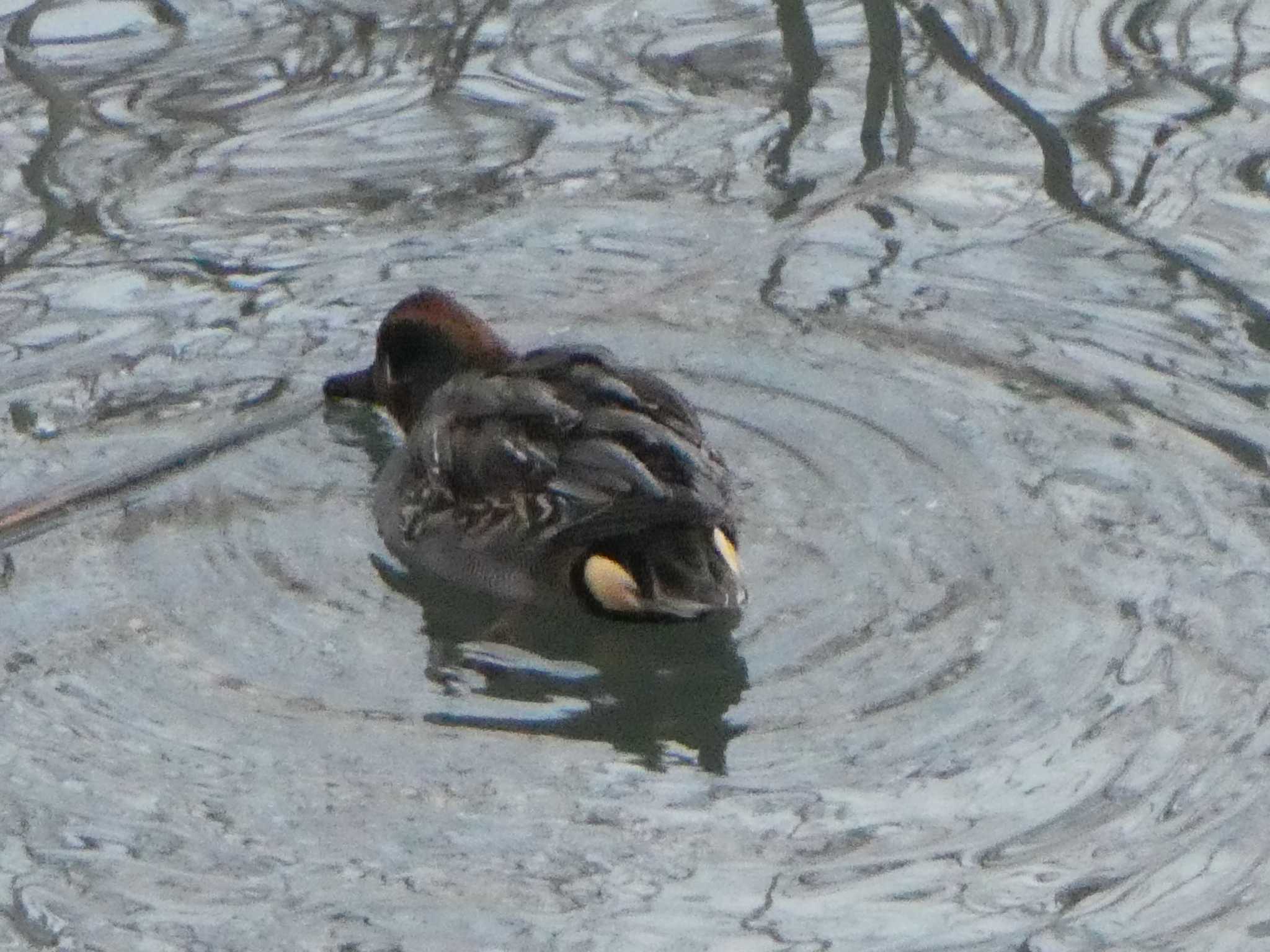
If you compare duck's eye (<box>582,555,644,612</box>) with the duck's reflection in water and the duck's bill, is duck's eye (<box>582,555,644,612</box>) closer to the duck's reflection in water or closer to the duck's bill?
the duck's reflection in water

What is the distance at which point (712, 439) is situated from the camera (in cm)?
822

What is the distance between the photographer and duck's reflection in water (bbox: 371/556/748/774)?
668cm

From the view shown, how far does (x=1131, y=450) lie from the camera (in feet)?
26.1

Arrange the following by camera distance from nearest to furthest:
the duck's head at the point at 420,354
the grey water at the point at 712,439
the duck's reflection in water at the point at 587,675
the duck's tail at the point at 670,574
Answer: the grey water at the point at 712,439 < the duck's reflection in water at the point at 587,675 < the duck's tail at the point at 670,574 < the duck's head at the point at 420,354

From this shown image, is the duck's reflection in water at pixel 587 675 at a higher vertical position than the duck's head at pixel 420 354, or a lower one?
lower

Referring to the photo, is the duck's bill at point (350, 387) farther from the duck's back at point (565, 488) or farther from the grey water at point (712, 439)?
the duck's back at point (565, 488)

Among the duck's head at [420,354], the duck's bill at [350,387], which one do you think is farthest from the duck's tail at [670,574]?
the duck's bill at [350,387]

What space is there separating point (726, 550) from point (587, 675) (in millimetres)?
511

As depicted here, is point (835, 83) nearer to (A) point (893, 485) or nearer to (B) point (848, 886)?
(A) point (893, 485)

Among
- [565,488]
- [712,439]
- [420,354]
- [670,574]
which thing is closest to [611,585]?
[670,574]

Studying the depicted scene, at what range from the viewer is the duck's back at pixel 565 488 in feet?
23.0

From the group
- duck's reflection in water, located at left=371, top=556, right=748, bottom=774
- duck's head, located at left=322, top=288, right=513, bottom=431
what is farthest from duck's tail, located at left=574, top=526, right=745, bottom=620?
duck's head, located at left=322, top=288, right=513, bottom=431

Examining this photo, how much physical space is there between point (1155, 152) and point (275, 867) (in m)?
5.38

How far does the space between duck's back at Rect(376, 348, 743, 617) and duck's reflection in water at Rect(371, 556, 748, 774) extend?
136 mm
